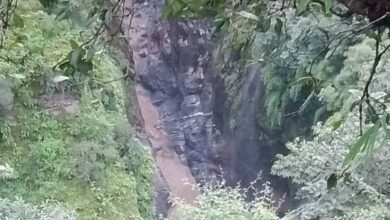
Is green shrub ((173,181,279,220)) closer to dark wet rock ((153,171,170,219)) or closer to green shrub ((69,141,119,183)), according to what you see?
dark wet rock ((153,171,170,219))

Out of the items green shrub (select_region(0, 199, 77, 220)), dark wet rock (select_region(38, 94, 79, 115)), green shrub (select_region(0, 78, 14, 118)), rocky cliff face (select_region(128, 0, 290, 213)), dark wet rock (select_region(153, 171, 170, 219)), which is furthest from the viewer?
rocky cliff face (select_region(128, 0, 290, 213))

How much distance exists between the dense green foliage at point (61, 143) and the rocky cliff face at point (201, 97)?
2.47 metres

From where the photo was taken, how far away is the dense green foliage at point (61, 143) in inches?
160

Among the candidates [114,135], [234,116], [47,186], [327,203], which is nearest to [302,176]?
[327,203]

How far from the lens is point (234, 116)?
7574 millimetres

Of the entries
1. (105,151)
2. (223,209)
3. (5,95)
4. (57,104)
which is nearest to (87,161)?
(105,151)

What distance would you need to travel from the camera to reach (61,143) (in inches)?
170

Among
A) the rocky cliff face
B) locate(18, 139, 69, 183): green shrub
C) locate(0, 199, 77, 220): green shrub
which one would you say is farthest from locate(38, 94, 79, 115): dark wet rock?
the rocky cliff face

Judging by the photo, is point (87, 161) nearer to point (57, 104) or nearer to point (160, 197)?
point (57, 104)

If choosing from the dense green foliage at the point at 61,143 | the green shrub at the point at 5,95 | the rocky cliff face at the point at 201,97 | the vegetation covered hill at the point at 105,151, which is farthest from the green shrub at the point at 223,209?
the rocky cliff face at the point at 201,97

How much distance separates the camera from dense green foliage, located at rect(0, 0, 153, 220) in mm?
4059

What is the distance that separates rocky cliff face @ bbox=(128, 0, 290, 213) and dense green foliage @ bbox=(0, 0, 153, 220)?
247 cm

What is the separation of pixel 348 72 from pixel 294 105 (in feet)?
4.39

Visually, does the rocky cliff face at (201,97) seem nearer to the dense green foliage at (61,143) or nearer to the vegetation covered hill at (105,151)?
the vegetation covered hill at (105,151)
